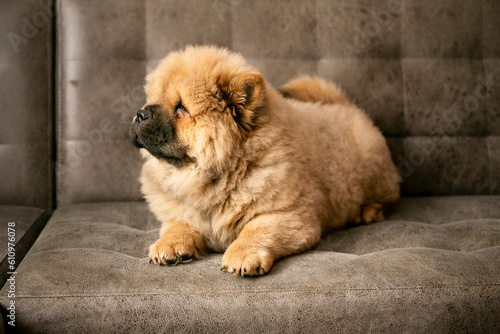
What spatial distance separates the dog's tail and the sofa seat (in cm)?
103

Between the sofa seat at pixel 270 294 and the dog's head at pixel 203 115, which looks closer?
the sofa seat at pixel 270 294

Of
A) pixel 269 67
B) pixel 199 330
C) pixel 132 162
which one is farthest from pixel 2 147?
pixel 199 330

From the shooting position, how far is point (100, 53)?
244 cm

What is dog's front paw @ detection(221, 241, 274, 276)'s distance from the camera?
4.56 feet

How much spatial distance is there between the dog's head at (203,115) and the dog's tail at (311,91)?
75cm

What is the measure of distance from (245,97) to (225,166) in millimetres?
263

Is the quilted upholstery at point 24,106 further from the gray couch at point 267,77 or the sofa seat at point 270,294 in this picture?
the sofa seat at point 270,294

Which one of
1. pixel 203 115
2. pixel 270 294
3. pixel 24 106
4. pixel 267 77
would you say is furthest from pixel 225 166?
pixel 24 106

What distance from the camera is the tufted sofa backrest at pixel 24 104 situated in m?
2.35

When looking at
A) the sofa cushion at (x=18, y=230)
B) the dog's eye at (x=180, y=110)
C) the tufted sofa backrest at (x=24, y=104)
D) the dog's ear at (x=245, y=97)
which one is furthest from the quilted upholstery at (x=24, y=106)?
the dog's ear at (x=245, y=97)

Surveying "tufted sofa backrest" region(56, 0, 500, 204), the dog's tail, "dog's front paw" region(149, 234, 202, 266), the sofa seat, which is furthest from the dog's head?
"tufted sofa backrest" region(56, 0, 500, 204)

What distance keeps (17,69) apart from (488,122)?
2692mm

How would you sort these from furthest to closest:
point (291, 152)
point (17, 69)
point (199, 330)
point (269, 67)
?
point (269, 67) → point (17, 69) → point (291, 152) → point (199, 330)

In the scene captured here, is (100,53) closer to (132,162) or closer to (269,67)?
(132,162)
